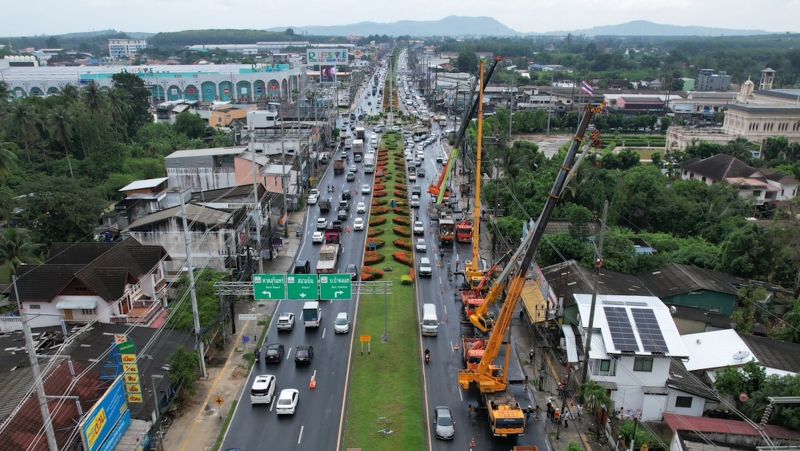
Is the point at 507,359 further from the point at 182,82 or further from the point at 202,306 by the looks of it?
the point at 182,82

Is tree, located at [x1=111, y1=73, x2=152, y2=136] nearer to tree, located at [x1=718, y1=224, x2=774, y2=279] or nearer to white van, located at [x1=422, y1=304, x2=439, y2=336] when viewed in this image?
white van, located at [x1=422, y1=304, x2=439, y2=336]

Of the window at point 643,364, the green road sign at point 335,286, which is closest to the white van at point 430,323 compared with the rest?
the green road sign at point 335,286

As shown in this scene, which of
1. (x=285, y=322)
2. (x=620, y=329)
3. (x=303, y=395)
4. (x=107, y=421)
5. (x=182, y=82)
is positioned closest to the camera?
(x=107, y=421)

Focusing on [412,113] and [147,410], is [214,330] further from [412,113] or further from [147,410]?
[412,113]

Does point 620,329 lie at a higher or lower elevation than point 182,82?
lower

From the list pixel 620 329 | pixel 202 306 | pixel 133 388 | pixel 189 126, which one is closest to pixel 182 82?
pixel 189 126

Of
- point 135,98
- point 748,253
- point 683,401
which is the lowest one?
point 683,401

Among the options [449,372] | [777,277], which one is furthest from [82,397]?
[777,277]

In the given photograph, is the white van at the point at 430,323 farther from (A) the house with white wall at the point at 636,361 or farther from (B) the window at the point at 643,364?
(B) the window at the point at 643,364
